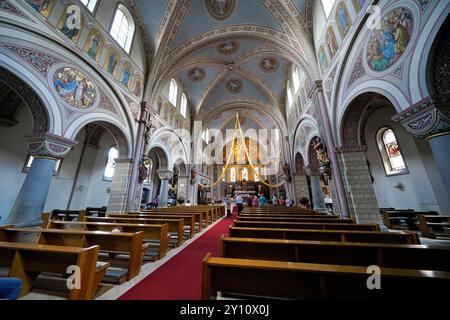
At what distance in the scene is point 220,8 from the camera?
8234 mm

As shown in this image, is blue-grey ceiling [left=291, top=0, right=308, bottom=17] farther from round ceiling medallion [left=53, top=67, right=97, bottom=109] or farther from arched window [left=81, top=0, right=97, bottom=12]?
round ceiling medallion [left=53, top=67, right=97, bottom=109]

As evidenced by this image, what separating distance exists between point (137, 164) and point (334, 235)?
763 centimetres

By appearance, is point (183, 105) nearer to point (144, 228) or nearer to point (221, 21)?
point (221, 21)

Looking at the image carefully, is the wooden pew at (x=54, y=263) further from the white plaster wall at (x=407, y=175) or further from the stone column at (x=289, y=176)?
the stone column at (x=289, y=176)

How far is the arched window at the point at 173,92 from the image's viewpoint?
36.6 ft

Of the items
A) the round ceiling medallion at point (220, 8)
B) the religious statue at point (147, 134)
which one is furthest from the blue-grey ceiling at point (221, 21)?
the religious statue at point (147, 134)

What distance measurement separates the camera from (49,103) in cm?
446

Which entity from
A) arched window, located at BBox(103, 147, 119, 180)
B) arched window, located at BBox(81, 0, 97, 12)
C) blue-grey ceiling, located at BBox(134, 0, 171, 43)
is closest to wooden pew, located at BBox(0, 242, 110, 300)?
arched window, located at BBox(81, 0, 97, 12)

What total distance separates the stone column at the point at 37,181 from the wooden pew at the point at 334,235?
5.23 metres

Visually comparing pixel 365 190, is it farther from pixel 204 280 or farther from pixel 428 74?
pixel 204 280

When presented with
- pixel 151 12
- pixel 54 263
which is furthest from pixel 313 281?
pixel 151 12

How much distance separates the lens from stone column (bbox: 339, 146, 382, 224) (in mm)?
4965
